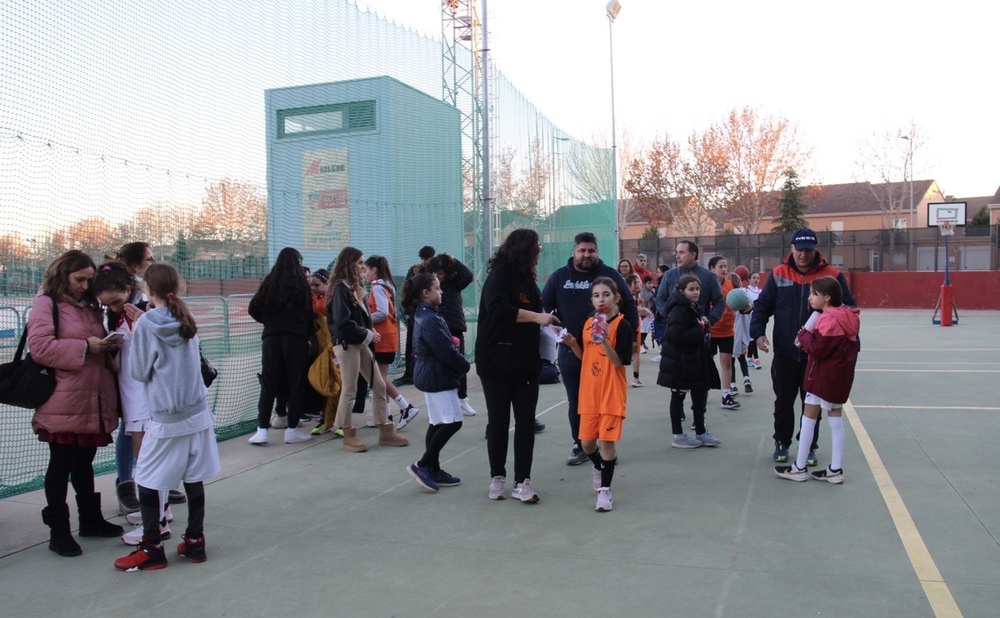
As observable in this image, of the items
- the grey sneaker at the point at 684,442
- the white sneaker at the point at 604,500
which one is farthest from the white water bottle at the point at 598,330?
the grey sneaker at the point at 684,442

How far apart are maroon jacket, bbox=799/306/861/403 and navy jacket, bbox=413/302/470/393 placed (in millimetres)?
2420

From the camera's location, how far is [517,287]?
5246 mm

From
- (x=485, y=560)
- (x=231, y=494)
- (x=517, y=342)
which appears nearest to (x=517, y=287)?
(x=517, y=342)

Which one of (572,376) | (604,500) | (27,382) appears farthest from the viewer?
(572,376)

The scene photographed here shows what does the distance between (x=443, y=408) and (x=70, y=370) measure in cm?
232

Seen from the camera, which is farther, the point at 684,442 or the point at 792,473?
the point at 684,442

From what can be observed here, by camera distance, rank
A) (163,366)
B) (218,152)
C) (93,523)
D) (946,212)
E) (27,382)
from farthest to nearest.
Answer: (946,212), (218,152), (93,523), (27,382), (163,366)

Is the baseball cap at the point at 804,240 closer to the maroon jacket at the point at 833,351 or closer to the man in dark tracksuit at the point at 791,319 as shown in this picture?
the man in dark tracksuit at the point at 791,319

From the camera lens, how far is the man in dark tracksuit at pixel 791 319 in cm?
592

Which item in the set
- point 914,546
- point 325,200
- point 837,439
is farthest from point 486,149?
point 914,546

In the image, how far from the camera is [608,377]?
5.12 m

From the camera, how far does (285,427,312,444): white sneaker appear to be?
23.7 ft

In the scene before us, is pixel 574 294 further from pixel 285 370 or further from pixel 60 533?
pixel 60 533

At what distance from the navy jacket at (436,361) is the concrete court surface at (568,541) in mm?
770
